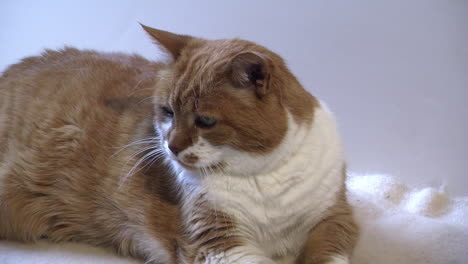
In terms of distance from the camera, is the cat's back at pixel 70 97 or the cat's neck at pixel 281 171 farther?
the cat's back at pixel 70 97

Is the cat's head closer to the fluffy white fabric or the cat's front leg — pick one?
the cat's front leg

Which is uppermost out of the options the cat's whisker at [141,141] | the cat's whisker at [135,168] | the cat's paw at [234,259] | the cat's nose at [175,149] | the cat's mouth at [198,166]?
the cat's nose at [175,149]

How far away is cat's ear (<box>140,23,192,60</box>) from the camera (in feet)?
4.33

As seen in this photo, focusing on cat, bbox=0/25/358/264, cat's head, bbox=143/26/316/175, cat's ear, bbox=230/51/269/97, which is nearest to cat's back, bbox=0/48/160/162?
cat, bbox=0/25/358/264

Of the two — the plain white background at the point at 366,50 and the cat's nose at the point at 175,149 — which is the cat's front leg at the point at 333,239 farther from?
the plain white background at the point at 366,50

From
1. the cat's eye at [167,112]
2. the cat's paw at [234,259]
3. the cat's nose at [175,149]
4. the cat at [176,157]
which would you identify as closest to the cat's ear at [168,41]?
the cat at [176,157]

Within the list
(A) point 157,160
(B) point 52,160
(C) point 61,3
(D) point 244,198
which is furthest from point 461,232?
(C) point 61,3

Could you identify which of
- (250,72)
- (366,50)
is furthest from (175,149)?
(366,50)

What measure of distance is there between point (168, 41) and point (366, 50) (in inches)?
35.3

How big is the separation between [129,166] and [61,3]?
3.38ft

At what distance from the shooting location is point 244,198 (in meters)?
1.28

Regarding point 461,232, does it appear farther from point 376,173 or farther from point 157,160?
point 157,160

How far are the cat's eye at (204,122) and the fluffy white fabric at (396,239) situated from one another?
52 cm

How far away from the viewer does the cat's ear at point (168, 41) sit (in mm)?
1320
